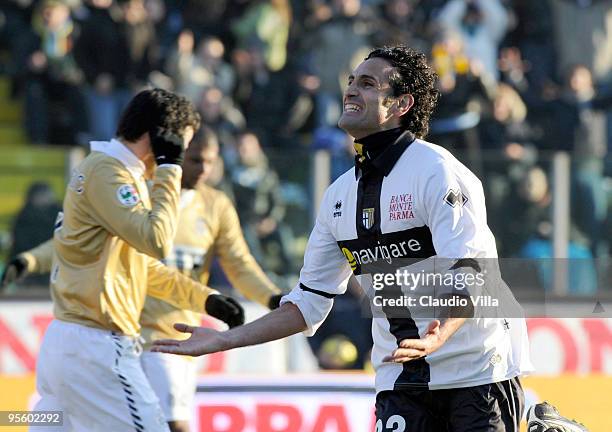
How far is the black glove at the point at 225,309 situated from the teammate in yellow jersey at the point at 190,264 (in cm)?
59

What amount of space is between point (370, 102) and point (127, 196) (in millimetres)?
1411

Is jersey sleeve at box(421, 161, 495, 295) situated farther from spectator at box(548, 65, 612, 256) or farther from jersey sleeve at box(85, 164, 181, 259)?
spectator at box(548, 65, 612, 256)

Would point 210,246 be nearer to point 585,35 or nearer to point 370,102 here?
point 370,102

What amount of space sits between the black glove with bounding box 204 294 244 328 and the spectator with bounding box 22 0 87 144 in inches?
263

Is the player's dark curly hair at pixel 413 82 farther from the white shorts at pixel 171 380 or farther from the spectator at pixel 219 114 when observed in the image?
the spectator at pixel 219 114

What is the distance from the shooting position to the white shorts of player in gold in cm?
592

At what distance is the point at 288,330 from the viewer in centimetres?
531

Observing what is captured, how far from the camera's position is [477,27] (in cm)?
1391

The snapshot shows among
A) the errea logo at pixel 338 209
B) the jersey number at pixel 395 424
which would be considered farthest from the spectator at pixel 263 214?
the jersey number at pixel 395 424

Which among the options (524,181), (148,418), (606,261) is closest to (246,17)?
(524,181)

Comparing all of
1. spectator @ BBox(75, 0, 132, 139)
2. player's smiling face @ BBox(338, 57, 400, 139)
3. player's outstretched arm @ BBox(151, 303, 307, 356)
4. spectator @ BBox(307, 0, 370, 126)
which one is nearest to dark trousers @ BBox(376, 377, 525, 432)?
player's outstretched arm @ BBox(151, 303, 307, 356)

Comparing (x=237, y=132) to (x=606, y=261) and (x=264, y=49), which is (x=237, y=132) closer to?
(x=264, y=49)

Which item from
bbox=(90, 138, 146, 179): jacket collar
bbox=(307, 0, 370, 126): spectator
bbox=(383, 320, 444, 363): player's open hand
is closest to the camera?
bbox=(383, 320, 444, 363): player's open hand

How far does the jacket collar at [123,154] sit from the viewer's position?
616 cm
